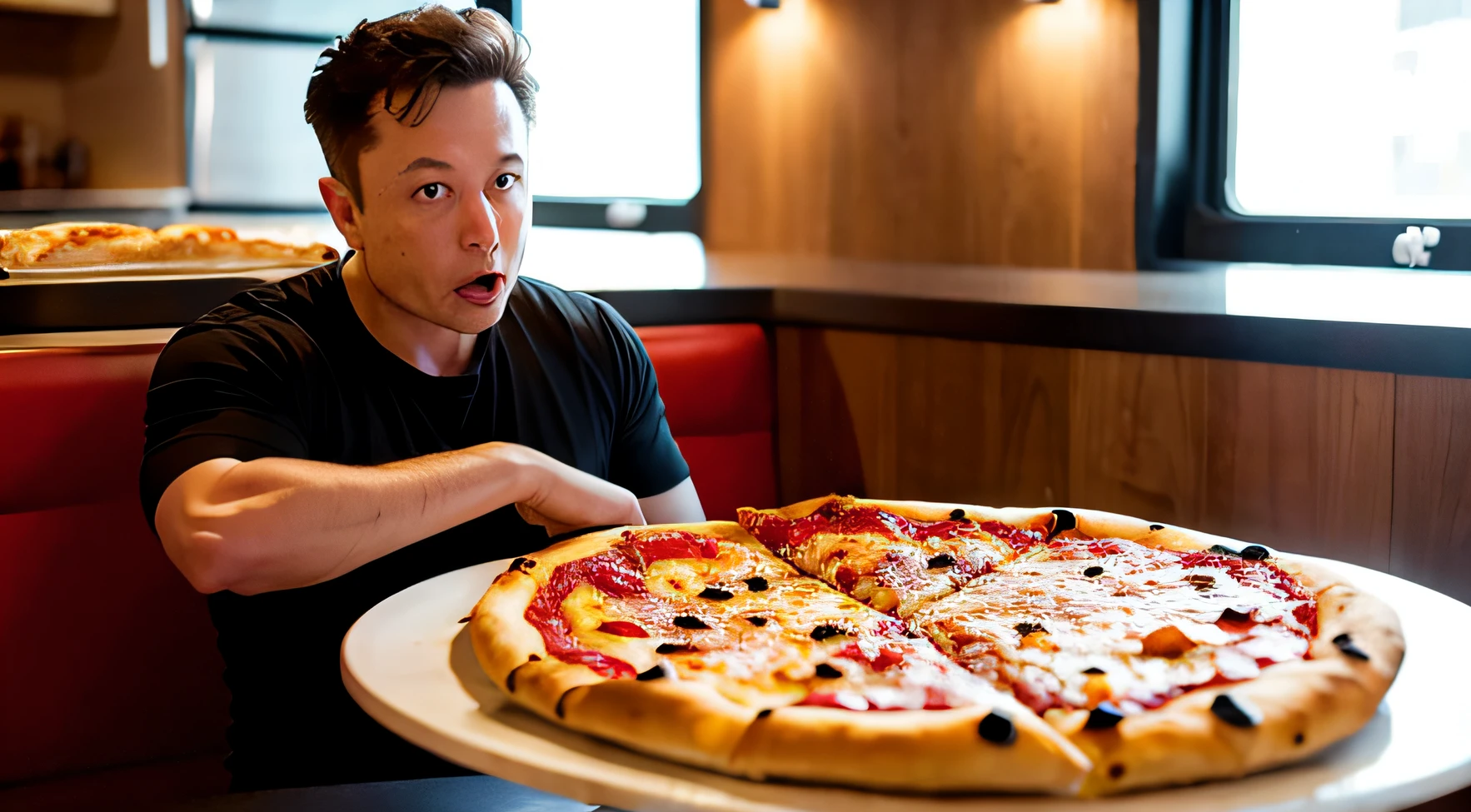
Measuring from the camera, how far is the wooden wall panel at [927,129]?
2.77m

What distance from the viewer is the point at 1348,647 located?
961 millimetres

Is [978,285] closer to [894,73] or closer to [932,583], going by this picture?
[894,73]

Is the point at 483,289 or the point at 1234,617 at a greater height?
the point at 483,289

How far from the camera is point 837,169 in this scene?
11.5ft

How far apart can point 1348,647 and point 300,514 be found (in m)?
0.89

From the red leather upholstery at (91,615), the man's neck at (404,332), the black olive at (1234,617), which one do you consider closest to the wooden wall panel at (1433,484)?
the black olive at (1234,617)

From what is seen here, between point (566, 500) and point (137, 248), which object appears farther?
point (137, 248)

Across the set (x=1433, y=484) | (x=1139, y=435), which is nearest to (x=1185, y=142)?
(x=1139, y=435)

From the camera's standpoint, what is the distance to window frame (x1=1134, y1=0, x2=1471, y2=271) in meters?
2.63

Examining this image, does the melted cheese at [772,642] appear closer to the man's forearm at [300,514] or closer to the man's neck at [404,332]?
the man's forearm at [300,514]

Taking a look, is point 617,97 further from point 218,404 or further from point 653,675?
point 653,675

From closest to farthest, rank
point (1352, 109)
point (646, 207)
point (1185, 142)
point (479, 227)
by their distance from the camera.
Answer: point (479, 227)
point (1352, 109)
point (1185, 142)
point (646, 207)

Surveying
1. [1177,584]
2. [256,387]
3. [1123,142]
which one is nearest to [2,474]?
[256,387]

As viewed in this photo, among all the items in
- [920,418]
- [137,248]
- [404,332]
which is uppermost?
[137,248]
